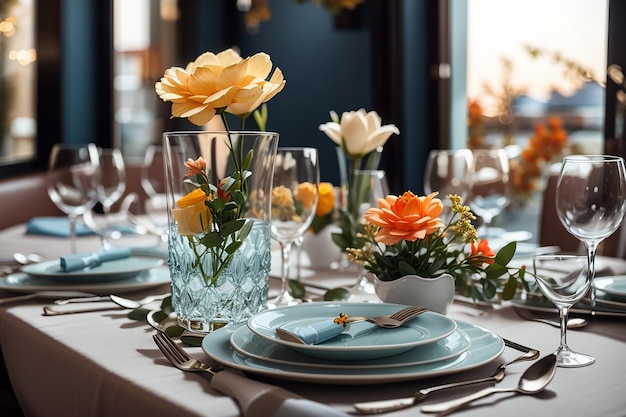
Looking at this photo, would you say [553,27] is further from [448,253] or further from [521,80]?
[448,253]

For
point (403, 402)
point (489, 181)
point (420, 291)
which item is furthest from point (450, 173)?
point (403, 402)

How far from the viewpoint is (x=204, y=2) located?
4.91m

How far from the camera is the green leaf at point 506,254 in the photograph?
3.43 feet

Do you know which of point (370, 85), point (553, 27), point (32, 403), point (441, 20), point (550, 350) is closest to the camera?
point (550, 350)

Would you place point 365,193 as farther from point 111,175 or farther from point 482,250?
point 111,175

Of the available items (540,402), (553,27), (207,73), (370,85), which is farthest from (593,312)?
(370,85)

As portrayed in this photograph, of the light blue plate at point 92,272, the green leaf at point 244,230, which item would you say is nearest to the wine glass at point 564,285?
the green leaf at point 244,230

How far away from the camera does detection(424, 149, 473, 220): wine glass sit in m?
1.62

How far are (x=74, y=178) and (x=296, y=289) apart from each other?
805 mm

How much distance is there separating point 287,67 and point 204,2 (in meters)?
0.75

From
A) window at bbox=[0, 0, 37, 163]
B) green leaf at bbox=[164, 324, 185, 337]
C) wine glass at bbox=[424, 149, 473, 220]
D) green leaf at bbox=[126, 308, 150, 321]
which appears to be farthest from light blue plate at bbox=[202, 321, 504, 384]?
window at bbox=[0, 0, 37, 163]

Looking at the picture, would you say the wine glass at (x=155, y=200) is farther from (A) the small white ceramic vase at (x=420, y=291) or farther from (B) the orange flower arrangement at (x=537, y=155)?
(B) the orange flower arrangement at (x=537, y=155)

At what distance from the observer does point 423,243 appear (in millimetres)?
1096

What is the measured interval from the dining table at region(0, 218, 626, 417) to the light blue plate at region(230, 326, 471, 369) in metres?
0.02
